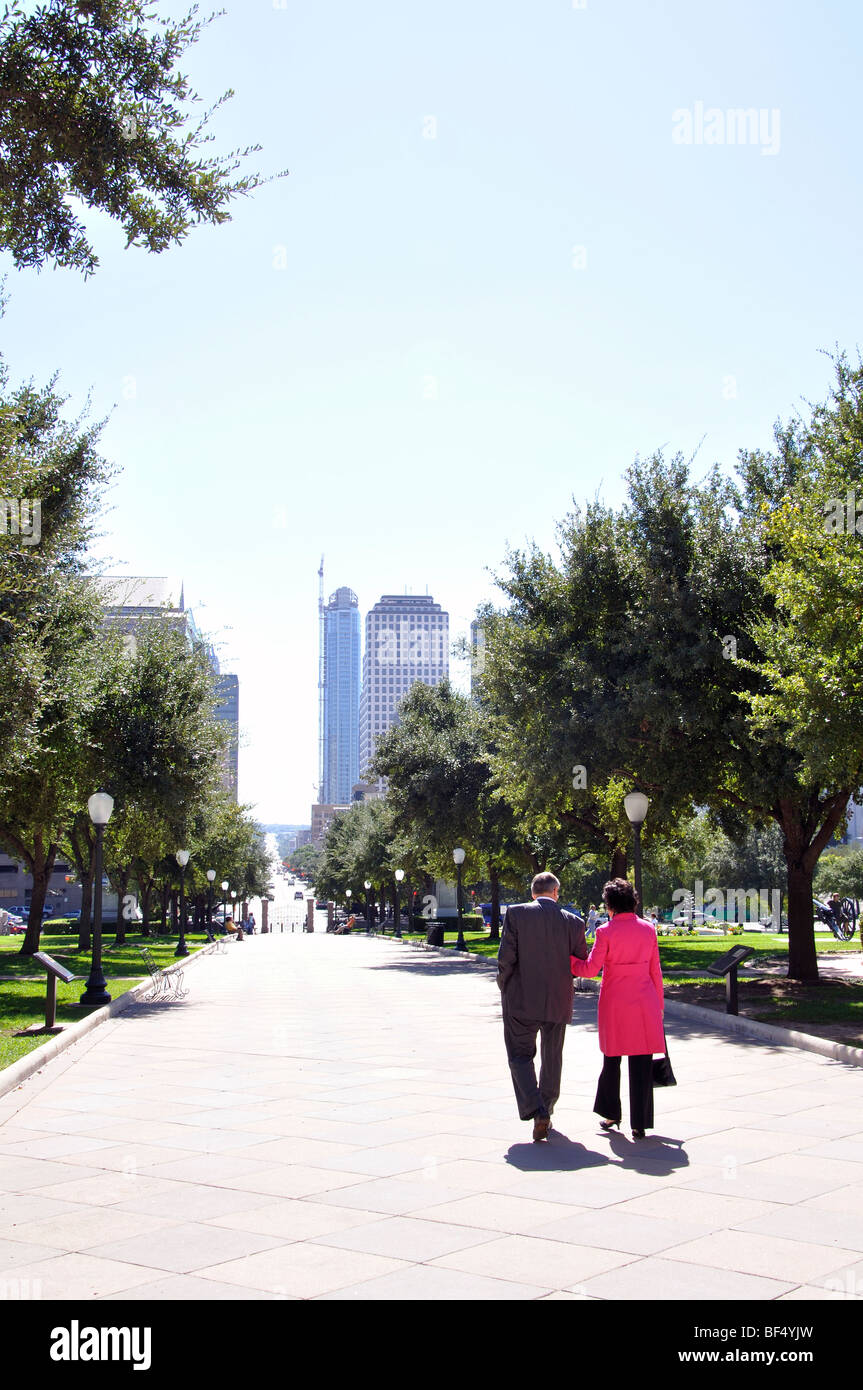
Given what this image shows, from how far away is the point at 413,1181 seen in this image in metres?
6.40

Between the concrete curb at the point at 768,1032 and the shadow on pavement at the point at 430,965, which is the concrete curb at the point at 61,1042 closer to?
the concrete curb at the point at 768,1032

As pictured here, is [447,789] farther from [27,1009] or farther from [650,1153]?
[650,1153]


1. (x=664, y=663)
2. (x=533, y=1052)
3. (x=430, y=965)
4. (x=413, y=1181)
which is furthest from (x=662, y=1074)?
(x=430, y=965)

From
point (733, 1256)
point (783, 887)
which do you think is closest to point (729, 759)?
point (733, 1256)

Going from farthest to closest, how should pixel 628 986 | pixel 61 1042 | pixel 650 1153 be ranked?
pixel 61 1042 → pixel 628 986 → pixel 650 1153

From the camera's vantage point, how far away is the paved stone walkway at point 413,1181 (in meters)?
4.71

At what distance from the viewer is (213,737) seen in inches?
904

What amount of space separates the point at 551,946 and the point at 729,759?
1181 cm

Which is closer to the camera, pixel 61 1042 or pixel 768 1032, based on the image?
pixel 61 1042

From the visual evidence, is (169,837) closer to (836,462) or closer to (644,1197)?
(836,462)

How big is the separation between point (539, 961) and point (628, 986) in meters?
0.67

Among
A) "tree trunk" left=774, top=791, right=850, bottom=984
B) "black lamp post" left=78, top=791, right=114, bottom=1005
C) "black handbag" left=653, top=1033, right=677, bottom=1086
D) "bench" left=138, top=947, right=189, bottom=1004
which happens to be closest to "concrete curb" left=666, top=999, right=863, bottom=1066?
"tree trunk" left=774, top=791, right=850, bottom=984

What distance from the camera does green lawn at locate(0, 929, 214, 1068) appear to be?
13.0m

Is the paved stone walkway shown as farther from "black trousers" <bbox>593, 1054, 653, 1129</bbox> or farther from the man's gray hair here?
the man's gray hair
